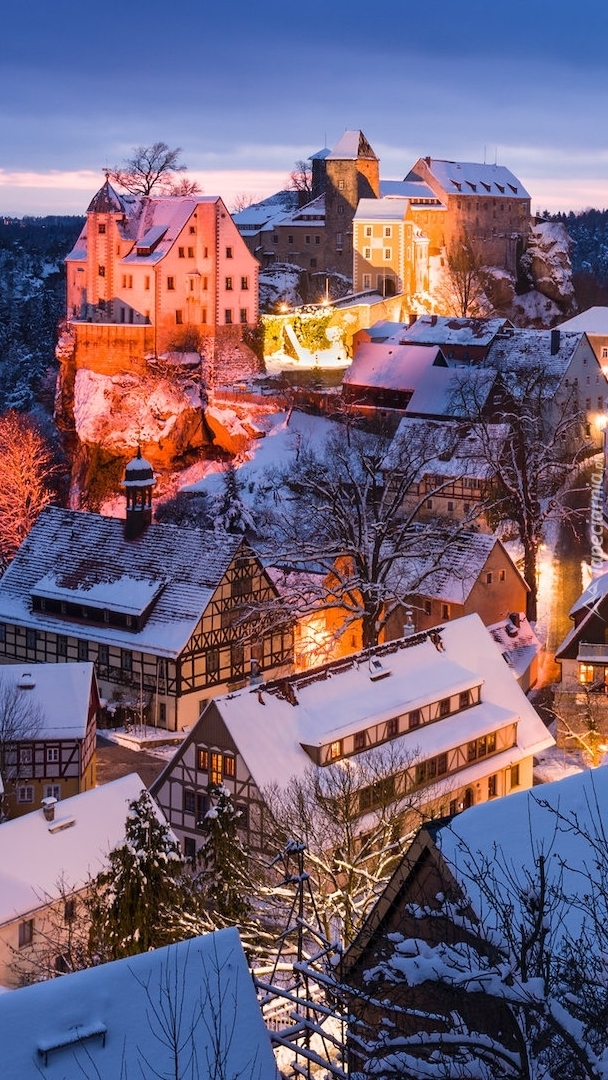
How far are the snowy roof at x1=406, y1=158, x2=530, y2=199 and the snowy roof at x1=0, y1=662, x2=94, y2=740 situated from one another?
61.7 m

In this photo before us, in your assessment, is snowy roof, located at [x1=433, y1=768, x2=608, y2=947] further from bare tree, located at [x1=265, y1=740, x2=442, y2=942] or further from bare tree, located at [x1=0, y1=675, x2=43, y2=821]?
bare tree, located at [x1=0, y1=675, x2=43, y2=821]

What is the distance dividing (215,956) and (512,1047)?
295cm

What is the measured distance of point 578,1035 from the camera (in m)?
9.12

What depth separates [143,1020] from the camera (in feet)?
41.2

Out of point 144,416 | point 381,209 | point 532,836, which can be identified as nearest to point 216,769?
point 532,836

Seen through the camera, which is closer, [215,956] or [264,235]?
[215,956]

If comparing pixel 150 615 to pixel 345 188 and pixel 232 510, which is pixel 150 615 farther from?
pixel 345 188

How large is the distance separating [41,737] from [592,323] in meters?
50.6

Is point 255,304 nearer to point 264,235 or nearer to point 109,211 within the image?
point 109,211

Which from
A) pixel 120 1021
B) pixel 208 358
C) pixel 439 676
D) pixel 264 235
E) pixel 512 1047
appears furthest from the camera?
pixel 264 235

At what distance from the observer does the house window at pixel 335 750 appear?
26.5 metres

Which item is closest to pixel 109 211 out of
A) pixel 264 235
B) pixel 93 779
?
pixel 264 235

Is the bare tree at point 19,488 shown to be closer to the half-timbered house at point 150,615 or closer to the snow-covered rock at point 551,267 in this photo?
the half-timbered house at point 150,615

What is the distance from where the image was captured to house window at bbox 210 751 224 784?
2573 centimetres
